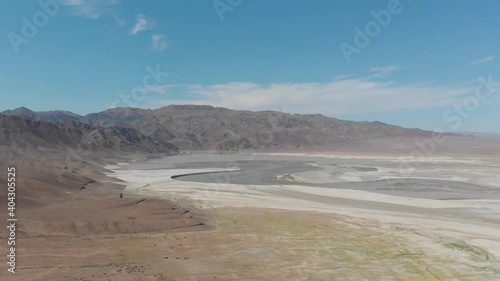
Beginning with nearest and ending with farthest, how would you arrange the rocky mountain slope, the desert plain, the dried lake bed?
the desert plain < the dried lake bed < the rocky mountain slope

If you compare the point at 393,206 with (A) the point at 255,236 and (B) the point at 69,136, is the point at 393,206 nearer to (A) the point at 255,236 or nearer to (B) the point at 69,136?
(A) the point at 255,236

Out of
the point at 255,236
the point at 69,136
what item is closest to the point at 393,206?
the point at 255,236

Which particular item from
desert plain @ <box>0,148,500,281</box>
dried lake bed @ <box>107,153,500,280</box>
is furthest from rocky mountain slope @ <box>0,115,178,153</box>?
desert plain @ <box>0,148,500,281</box>

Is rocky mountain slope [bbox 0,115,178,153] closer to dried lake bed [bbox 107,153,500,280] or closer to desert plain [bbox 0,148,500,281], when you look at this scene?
dried lake bed [bbox 107,153,500,280]

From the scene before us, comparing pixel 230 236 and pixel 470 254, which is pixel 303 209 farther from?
pixel 470 254

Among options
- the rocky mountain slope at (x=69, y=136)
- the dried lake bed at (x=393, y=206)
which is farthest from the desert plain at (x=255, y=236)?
the rocky mountain slope at (x=69, y=136)

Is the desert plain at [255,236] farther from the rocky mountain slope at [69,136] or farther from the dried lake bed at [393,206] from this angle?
the rocky mountain slope at [69,136]

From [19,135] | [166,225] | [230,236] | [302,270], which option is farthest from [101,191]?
[19,135]

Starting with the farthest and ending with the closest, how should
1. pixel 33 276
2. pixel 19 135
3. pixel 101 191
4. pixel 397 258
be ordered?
pixel 19 135 → pixel 101 191 → pixel 397 258 → pixel 33 276
